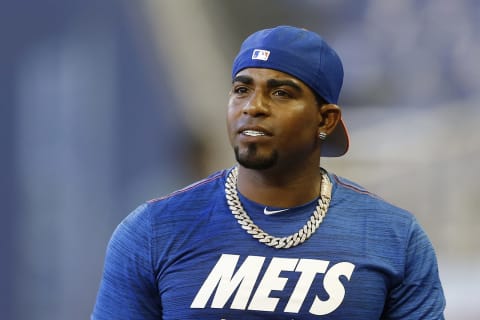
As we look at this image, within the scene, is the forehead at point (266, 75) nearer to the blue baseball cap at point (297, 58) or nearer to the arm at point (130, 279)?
the blue baseball cap at point (297, 58)

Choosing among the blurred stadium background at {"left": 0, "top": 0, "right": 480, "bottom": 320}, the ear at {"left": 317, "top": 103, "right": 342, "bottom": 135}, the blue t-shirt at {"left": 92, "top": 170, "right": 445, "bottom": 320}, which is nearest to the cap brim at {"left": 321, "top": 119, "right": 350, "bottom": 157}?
the ear at {"left": 317, "top": 103, "right": 342, "bottom": 135}

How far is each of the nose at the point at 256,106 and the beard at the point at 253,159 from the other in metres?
0.05

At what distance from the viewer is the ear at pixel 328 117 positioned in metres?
1.65

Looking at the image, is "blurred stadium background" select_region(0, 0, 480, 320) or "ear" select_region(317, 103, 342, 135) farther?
"blurred stadium background" select_region(0, 0, 480, 320)

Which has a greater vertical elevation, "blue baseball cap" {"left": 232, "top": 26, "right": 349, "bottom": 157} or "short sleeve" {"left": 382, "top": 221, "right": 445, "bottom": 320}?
"blue baseball cap" {"left": 232, "top": 26, "right": 349, "bottom": 157}

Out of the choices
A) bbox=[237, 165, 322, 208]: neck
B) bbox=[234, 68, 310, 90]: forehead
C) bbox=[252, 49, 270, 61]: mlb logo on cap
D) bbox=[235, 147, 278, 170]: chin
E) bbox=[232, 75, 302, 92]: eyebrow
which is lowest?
bbox=[237, 165, 322, 208]: neck

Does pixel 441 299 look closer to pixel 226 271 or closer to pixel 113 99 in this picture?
pixel 226 271

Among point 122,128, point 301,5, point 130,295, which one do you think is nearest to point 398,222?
point 130,295

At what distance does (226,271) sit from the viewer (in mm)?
1578

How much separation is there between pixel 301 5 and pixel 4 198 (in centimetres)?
137

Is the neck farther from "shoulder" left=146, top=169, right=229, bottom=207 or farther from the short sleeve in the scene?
the short sleeve

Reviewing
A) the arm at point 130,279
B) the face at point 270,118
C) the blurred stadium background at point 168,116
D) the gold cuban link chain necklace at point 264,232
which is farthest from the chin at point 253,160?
the blurred stadium background at point 168,116

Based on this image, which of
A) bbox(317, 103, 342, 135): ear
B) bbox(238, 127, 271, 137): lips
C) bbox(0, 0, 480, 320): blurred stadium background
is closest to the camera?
bbox(238, 127, 271, 137): lips

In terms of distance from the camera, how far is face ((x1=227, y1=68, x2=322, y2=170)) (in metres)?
1.54
